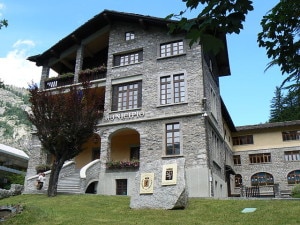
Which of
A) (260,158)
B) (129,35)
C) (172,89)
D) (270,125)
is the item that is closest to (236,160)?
(260,158)

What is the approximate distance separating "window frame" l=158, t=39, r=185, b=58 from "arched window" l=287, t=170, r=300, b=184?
A: 734 inches

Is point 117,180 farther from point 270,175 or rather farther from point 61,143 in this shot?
point 270,175

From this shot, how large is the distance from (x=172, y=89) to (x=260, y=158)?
1784 centimetres

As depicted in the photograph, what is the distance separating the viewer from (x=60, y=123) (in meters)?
18.9

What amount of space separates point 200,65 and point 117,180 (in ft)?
29.2

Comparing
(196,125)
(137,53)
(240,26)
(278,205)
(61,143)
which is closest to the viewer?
(240,26)

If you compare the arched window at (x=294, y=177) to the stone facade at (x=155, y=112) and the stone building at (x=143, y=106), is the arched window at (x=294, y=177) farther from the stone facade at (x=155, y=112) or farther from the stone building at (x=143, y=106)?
the stone facade at (x=155, y=112)

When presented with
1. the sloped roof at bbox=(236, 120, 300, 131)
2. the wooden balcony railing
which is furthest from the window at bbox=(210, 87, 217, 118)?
the sloped roof at bbox=(236, 120, 300, 131)

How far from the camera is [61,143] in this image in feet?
62.0

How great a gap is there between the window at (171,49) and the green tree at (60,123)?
6759mm

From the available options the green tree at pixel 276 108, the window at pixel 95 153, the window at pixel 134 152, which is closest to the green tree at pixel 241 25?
the window at pixel 134 152

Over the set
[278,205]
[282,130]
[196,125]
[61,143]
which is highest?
[282,130]

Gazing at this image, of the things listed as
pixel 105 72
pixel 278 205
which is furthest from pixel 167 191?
pixel 105 72

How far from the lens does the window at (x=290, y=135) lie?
34938 millimetres
